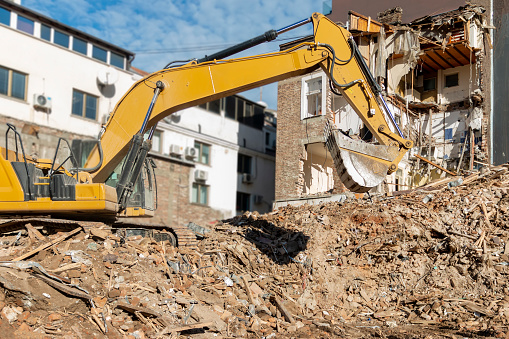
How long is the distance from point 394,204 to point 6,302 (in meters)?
10.4

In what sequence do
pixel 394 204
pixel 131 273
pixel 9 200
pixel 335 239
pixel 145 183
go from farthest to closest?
1. pixel 394 204
2. pixel 335 239
3. pixel 145 183
4. pixel 9 200
5. pixel 131 273

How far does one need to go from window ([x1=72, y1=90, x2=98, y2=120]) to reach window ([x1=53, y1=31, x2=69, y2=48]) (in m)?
2.16

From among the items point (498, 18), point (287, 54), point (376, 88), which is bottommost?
point (376, 88)

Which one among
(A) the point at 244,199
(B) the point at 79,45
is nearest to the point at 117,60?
(B) the point at 79,45

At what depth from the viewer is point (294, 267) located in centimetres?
1217

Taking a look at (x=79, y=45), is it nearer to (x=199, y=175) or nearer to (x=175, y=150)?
(x=175, y=150)

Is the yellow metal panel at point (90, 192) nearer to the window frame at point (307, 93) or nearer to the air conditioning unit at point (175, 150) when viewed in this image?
the window frame at point (307, 93)

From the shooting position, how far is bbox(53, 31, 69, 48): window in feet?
74.2

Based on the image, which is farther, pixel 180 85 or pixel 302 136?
pixel 302 136

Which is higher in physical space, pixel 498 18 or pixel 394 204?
pixel 498 18

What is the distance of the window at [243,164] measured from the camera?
29297 millimetres

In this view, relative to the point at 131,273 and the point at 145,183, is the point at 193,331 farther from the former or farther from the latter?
the point at 145,183

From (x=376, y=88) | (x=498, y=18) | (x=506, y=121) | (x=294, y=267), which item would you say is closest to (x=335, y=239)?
(x=294, y=267)

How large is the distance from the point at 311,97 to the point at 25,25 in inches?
488
